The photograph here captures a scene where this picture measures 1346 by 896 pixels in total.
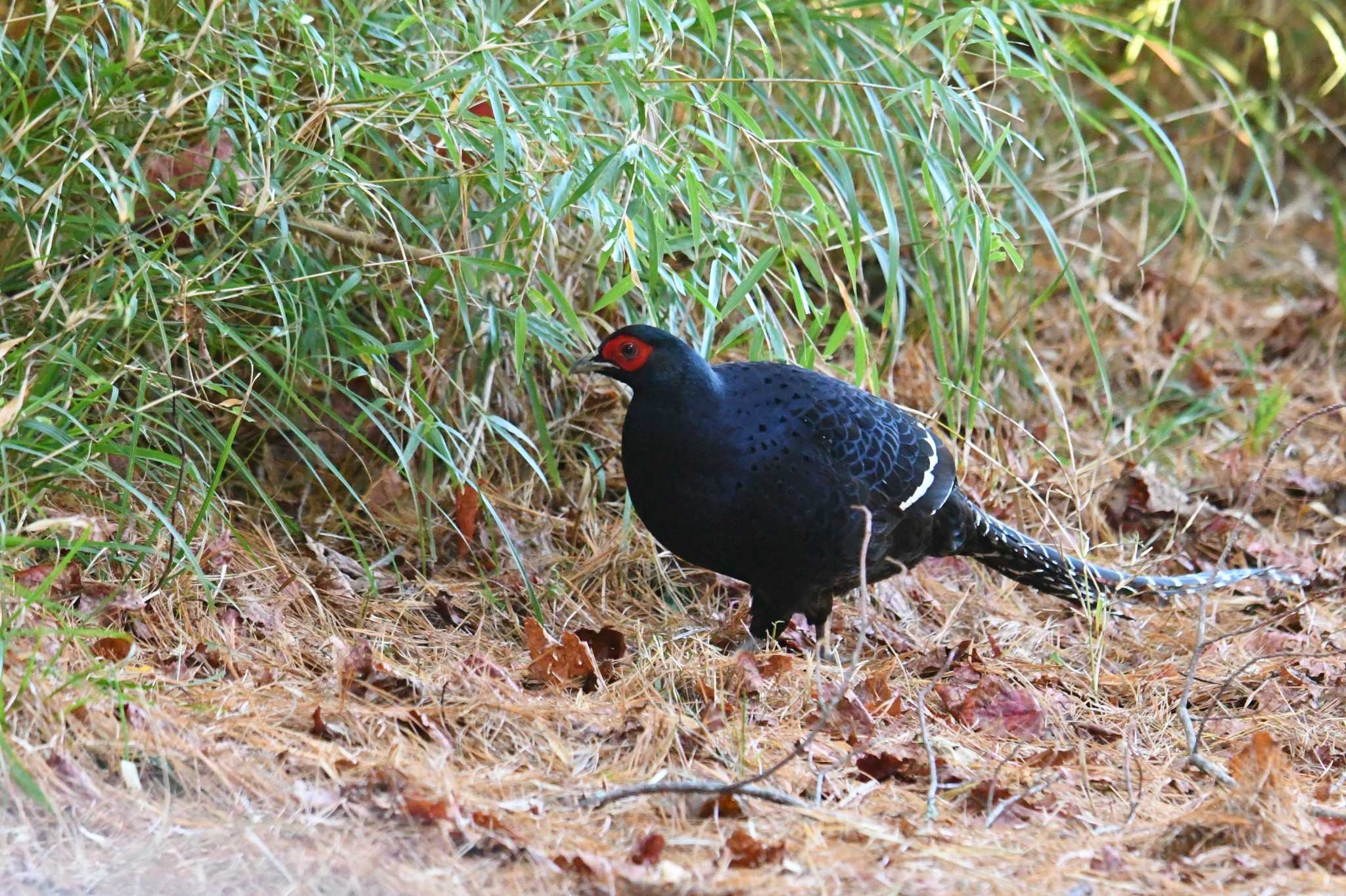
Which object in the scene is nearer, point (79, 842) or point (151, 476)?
point (79, 842)

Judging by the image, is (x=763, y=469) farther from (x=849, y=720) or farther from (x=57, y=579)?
(x=57, y=579)

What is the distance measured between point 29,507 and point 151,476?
473 millimetres

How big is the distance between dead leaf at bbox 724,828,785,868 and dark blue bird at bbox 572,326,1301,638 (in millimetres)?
1043

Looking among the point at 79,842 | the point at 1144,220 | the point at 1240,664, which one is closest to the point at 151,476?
the point at 79,842

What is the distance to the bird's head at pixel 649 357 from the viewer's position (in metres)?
3.31

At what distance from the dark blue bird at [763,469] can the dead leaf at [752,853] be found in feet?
3.42

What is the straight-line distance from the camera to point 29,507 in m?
2.81

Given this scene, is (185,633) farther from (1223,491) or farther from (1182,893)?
(1223,491)

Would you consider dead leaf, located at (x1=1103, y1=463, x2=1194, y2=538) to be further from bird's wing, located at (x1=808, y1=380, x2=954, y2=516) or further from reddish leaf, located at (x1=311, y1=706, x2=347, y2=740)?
reddish leaf, located at (x1=311, y1=706, x2=347, y2=740)

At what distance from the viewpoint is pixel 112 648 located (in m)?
2.80

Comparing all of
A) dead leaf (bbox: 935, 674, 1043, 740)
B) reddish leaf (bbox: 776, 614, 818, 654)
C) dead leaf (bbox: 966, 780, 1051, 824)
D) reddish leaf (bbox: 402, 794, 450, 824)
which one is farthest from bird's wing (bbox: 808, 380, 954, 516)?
reddish leaf (bbox: 402, 794, 450, 824)

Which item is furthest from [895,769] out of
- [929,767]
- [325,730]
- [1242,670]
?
[325,730]

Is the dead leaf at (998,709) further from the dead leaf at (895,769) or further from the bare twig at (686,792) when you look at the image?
the bare twig at (686,792)

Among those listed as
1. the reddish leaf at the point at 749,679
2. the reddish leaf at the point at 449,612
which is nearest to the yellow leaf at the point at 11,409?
the reddish leaf at the point at 449,612
